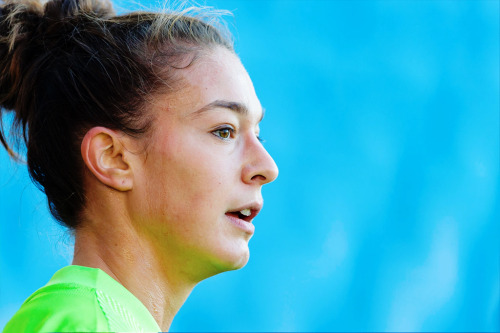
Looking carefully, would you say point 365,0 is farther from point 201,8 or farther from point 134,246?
point 134,246

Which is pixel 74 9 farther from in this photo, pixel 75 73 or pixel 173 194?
pixel 173 194

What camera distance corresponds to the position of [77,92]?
110 centimetres

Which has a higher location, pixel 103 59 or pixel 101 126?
pixel 103 59

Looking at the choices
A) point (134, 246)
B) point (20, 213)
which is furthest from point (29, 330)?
point (20, 213)

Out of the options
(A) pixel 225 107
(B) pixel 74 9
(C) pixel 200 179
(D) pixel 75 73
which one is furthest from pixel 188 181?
(B) pixel 74 9

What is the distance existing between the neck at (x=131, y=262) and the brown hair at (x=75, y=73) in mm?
69

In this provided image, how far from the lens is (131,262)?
106 cm

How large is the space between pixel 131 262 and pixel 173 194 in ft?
0.43

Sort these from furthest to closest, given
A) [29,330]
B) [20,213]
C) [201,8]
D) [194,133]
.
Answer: [20,213] → [201,8] → [194,133] → [29,330]

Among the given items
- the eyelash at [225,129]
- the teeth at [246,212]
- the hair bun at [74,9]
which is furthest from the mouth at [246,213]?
the hair bun at [74,9]

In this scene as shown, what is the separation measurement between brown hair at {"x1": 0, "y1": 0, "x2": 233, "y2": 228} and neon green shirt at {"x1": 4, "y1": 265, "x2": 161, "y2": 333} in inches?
7.4

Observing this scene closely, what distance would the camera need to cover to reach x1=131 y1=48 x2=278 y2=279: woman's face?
104 cm

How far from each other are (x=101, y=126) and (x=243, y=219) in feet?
0.92

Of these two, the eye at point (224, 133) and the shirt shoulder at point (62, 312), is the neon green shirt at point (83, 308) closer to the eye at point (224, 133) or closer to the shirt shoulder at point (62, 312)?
the shirt shoulder at point (62, 312)
